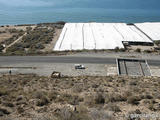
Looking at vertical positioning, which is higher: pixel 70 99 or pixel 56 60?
pixel 56 60

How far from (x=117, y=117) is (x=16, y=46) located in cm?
4240

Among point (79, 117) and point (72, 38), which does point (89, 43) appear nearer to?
point (72, 38)

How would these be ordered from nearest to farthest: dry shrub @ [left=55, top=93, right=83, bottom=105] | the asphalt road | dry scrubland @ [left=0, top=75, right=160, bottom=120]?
dry scrubland @ [left=0, top=75, right=160, bottom=120], dry shrub @ [left=55, top=93, right=83, bottom=105], the asphalt road

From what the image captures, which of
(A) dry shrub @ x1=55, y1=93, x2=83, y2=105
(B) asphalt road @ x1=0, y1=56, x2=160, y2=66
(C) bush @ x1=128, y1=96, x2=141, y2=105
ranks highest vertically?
(B) asphalt road @ x1=0, y1=56, x2=160, y2=66

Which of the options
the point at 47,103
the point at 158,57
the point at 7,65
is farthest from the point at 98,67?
the point at 47,103

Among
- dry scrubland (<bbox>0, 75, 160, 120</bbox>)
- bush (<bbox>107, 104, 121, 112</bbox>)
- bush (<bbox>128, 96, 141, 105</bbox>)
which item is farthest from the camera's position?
bush (<bbox>128, 96, 141, 105</bbox>)

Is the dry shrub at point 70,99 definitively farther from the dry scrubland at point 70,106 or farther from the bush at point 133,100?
the bush at point 133,100

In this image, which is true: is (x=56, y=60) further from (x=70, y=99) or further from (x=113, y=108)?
(x=113, y=108)

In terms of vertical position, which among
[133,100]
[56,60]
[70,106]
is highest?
[56,60]

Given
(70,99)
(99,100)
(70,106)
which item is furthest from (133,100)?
(70,106)

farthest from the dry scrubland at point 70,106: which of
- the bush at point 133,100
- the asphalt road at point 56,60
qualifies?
the asphalt road at point 56,60

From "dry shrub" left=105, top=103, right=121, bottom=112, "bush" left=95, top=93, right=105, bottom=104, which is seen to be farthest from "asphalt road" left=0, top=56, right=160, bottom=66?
"dry shrub" left=105, top=103, right=121, bottom=112

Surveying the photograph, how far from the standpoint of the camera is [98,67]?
109ft

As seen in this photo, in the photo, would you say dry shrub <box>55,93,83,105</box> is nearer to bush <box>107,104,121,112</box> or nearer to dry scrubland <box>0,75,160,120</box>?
dry scrubland <box>0,75,160,120</box>
